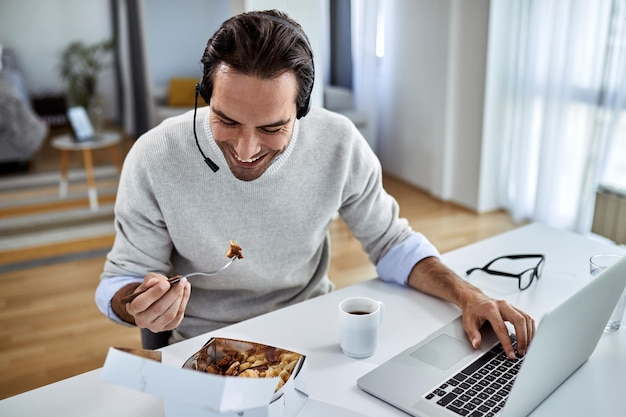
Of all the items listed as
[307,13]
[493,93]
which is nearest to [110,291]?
[307,13]

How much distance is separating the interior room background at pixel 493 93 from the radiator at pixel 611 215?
0.64 metres

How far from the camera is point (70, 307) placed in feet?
8.73

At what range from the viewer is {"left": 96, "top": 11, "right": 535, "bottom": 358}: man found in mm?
985

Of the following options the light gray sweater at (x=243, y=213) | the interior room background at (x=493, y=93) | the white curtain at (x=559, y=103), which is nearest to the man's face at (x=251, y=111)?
the light gray sweater at (x=243, y=213)

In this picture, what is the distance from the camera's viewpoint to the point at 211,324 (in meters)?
1.29

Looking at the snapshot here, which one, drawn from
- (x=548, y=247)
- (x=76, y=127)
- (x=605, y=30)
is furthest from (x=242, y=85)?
(x=76, y=127)

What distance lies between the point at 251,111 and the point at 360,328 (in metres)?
0.40

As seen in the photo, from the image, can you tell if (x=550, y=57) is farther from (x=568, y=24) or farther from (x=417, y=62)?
(x=417, y=62)

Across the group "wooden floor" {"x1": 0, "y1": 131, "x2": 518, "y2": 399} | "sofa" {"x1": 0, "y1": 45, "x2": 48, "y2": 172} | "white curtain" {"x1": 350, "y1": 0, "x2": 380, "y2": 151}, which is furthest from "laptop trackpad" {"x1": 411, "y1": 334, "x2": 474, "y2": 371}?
"sofa" {"x1": 0, "y1": 45, "x2": 48, "y2": 172}

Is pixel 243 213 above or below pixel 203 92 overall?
below

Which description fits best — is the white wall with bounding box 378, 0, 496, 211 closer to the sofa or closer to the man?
the man

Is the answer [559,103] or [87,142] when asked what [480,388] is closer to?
[559,103]

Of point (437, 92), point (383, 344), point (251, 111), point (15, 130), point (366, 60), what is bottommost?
point (15, 130)

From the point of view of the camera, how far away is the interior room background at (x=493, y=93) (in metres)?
2.94
